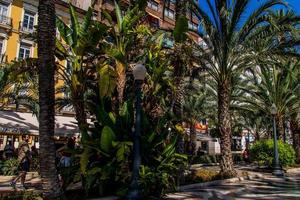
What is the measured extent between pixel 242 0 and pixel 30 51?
2448 cm

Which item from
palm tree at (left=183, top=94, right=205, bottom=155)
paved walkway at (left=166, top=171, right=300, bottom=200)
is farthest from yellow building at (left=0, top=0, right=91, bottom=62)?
paved walkway at (left=166, top=171, right=300, bottom=200)

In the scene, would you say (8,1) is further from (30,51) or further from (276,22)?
(276,22)

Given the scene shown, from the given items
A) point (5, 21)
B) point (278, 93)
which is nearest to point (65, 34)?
point (278, 93)

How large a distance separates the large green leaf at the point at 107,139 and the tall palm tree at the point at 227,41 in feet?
24.5

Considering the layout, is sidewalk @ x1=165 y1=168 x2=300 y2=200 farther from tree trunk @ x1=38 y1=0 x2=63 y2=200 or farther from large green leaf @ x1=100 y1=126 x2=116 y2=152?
tree trunk @ x1=38 y1=0 x2=63 y2=200

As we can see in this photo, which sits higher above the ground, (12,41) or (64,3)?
(64,3)

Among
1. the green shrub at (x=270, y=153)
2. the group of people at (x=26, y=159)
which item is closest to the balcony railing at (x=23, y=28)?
the group of people at (x=26, y=159)

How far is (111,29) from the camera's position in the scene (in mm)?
12562

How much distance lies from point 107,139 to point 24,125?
10.4 meters

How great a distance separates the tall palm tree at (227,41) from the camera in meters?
15.3

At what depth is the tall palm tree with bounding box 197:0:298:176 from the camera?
15.3m

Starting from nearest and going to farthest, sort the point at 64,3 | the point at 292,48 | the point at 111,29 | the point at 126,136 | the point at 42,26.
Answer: the point at 42,26
the point at 126,136
the point at 111,29
the point at 292,48
the point at 64,3

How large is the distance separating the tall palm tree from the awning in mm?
8900

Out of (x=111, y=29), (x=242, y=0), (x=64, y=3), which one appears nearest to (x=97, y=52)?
(x=111, y=29)
